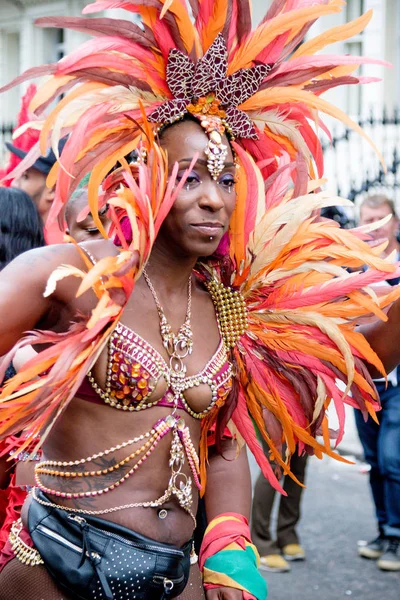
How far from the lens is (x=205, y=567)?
2789 mm

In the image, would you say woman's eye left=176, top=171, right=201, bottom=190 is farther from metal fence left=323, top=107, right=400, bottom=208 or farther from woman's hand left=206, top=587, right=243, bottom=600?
metal fence left=323, top=107, right=400, bottom=208

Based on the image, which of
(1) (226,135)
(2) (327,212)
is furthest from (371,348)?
(2) (327,212)

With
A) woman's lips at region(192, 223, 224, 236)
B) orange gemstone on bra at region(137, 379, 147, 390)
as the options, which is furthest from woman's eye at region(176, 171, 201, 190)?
orange gemstone on bra at region(137, 379, 147, 390)

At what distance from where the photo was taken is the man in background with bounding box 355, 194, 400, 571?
5625mm

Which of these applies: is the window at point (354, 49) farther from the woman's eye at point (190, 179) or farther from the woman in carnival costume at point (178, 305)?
the woman's eye at point (190, 179)

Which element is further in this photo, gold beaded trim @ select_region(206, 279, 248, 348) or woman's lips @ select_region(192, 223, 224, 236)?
gold beaded trim @ select_region(206, 279, 248, 348)

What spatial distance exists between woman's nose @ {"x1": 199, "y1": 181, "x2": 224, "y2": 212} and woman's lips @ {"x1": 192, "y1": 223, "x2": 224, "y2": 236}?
0.04 meters

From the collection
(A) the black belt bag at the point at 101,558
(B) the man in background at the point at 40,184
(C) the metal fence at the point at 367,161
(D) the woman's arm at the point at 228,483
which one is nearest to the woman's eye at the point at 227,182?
(D) the woman's arm at the point at 228,483

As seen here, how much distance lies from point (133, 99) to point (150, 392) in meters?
0.82

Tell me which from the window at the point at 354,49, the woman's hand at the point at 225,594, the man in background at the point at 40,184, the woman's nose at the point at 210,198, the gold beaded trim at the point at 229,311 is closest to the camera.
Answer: the woman's nose at the point at 210,198

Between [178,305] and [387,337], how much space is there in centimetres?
70

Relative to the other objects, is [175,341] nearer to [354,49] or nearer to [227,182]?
[227,182]

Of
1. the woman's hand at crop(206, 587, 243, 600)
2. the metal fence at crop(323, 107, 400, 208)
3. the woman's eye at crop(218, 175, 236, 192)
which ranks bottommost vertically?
the woman's hand at crop(206, 587, 243, 600)

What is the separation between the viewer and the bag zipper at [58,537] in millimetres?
2461
